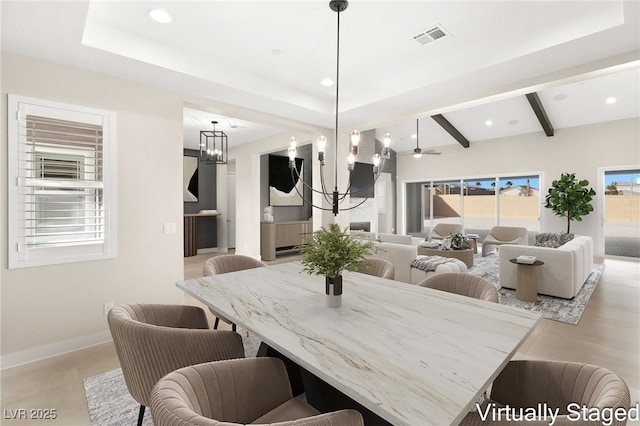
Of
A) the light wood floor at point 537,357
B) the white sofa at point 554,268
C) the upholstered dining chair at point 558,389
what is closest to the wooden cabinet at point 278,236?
the light wood floor at point 537,357

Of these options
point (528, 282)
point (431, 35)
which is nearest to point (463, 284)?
point (431, 35)

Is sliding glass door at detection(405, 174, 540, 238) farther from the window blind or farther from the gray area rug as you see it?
the window blind

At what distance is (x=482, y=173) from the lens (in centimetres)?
874

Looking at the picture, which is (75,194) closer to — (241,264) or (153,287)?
(153,287)

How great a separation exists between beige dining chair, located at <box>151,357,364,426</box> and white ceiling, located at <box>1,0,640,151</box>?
2353 mm

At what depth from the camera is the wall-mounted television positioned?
→ 7695 millimetres

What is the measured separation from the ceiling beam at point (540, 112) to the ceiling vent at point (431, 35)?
14.2ft

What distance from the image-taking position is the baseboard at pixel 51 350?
8.18 ft

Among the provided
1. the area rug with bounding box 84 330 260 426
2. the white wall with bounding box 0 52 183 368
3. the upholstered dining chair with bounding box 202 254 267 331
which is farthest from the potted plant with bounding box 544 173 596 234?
the area rug with bounding box 84 330 260 426

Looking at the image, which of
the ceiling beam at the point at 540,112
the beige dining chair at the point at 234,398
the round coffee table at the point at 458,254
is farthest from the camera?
the ceiling beam at the point at 540,112

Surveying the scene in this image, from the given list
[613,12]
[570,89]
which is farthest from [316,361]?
[570,89]

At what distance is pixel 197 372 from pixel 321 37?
2766 millimetres

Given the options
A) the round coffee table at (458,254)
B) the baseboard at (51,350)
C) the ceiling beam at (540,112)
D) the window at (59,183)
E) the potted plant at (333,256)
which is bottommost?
the baseboard at (51,350)

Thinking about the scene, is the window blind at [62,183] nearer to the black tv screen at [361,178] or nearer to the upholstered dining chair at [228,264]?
the upholstered dining chair at [228,264]
